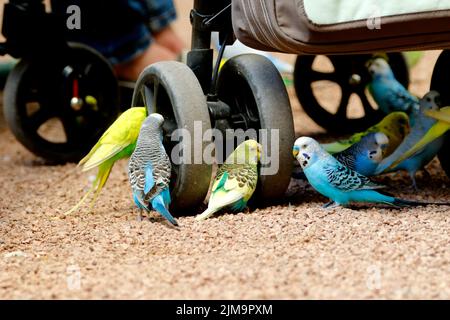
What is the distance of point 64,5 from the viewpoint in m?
3.25

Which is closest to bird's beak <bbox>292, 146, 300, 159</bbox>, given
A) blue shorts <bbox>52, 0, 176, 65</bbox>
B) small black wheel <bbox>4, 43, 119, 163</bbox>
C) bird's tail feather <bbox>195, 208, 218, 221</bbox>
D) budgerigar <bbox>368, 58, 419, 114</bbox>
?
bird's tail feather <bbox>195, 208, 218, 221</bbox>

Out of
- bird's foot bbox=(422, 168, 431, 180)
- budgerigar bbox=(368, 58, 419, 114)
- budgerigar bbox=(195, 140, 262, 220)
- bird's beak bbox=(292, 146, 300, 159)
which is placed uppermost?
budgerigar bbox=(368, 58, 419, 114)

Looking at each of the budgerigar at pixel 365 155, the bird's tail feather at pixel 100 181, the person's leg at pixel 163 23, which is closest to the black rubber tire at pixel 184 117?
the bird's tail feather at pixel 100 181

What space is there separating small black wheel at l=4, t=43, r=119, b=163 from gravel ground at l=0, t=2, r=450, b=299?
20.1 inches

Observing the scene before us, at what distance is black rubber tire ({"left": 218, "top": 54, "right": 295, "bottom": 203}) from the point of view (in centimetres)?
207

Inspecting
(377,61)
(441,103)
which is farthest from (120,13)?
(441,103)

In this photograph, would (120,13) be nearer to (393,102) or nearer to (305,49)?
(393,102)

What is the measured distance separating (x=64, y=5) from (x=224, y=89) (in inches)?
49.5

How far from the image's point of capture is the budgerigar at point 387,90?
283 cm

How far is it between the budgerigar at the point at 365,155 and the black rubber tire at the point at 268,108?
27 cm

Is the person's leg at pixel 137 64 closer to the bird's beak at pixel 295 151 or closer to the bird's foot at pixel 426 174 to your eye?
the bird's foot at pixel 426 174

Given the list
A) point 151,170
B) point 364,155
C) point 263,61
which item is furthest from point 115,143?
point 364,155

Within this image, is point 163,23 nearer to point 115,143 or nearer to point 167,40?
point 167,40

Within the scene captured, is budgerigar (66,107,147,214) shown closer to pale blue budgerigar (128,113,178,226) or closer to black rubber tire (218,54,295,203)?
pale blue budgerigar (128,113,178,226)
